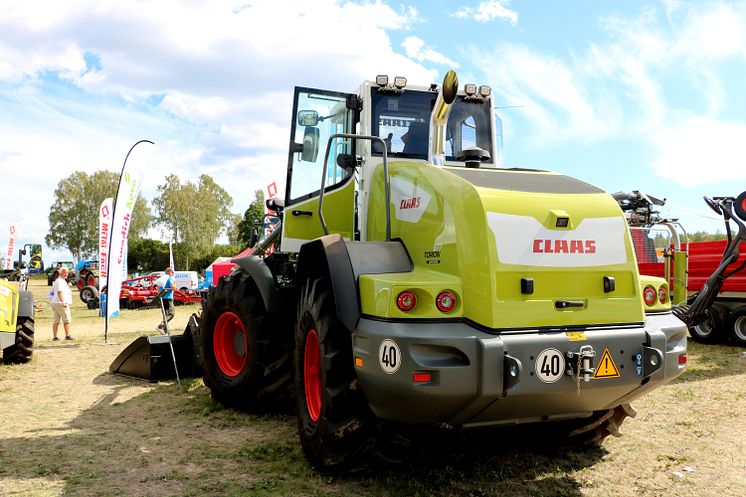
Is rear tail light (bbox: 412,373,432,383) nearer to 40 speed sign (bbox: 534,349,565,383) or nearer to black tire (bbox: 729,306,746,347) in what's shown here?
40 speed sign (bbox: 534,349,565,383)

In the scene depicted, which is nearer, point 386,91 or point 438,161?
point 438,161

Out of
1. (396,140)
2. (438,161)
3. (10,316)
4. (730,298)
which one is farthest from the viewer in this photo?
(730,298)

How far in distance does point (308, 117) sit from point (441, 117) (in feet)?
4.60

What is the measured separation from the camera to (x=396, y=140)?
536cm

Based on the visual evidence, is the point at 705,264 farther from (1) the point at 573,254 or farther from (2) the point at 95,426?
(2) the point at 95,426

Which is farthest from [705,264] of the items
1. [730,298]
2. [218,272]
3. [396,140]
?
[218,272]

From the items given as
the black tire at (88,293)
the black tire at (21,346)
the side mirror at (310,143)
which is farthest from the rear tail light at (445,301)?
the black tire at (88,293)

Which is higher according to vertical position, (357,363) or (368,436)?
(357,363)

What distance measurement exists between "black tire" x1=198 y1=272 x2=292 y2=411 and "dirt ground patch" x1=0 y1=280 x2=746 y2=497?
0.73ft

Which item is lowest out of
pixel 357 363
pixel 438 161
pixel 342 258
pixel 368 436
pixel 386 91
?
pixel 368 436

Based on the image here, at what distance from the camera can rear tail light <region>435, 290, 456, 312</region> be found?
3.68 m

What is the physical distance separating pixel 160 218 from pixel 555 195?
55.8m

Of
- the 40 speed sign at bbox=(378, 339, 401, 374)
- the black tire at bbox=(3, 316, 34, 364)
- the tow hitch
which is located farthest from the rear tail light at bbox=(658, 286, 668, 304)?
the black tire at bbox=(3, 316, 34, 364)

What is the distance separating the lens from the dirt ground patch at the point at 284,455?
13.8ft
